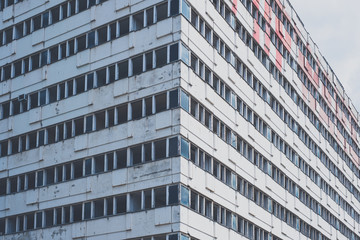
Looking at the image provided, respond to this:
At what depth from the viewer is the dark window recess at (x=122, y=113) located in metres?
47.2

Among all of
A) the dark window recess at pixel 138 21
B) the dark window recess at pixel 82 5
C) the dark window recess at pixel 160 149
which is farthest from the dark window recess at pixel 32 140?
the dark window recess at pixel 160 149

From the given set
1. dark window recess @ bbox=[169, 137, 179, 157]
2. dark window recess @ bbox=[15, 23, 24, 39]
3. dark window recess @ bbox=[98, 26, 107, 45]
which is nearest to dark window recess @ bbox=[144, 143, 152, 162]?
dark window recess @ bbox=[169, 137, 179, 157]

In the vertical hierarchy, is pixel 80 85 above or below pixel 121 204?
above

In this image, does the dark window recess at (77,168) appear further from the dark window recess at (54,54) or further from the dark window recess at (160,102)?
the dark window recess at (54,54)

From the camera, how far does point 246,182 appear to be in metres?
54.3

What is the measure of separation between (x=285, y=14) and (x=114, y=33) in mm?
23777

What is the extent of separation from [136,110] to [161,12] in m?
6.33

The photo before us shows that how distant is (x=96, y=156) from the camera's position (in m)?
47.8

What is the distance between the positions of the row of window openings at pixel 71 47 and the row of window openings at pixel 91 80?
79.9 inches

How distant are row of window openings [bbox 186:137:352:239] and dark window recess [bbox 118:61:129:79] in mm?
6446

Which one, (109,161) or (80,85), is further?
(80,85)

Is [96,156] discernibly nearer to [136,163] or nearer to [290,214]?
[136,163]

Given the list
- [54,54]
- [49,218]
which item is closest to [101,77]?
[54,54]

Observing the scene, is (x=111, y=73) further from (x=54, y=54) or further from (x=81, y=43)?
(x=54, y=54)
